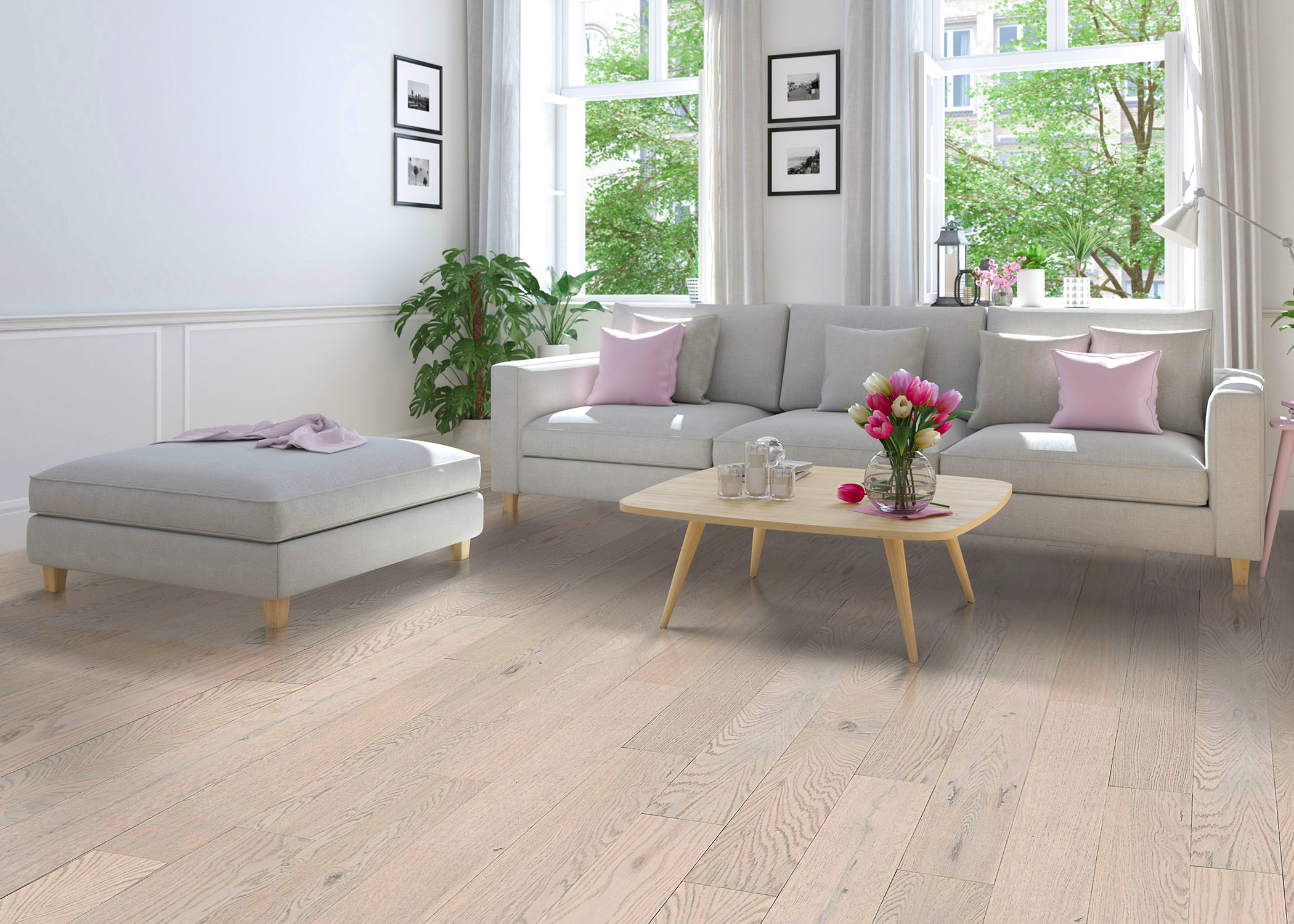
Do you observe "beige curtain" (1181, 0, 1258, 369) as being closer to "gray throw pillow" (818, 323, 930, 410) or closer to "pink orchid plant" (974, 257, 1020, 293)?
"pink orchid plant" (974, 257, 1020, 293)

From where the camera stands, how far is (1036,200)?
6.94 metres

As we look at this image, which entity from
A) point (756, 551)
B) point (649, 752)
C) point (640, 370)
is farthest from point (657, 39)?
point (649, 752)

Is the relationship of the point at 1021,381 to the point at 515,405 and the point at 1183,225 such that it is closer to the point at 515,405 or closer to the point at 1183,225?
the point at 1183,225

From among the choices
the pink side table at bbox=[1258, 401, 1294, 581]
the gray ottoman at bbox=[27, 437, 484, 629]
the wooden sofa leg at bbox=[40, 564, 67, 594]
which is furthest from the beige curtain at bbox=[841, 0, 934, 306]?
the wooden sofa leg at bbox=[40, 564, 67, 594]

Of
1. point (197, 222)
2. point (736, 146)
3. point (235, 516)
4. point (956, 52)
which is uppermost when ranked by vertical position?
point (956, 52)

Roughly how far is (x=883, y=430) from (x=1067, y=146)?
4710mm

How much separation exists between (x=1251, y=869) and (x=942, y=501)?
1417mm

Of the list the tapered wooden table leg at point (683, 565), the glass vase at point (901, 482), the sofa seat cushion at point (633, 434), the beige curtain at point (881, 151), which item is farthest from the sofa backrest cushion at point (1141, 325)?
the tapered wooden table leg at point (683, 565)

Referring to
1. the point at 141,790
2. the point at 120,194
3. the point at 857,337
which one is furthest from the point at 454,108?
the point at 141,790

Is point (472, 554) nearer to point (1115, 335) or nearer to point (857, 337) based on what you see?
point (857, 337)

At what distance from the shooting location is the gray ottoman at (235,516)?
3049 mm

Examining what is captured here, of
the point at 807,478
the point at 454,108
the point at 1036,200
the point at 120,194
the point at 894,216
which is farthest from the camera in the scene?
the point at 1036,200

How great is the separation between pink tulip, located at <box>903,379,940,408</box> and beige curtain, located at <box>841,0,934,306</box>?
2.41m

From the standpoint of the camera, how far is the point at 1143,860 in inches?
71.2
